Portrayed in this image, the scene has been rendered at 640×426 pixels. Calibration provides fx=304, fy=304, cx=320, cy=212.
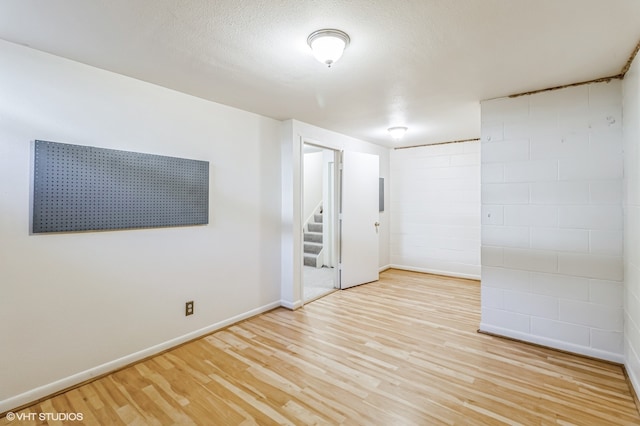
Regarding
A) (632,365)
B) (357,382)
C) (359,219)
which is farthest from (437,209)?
(357,382)

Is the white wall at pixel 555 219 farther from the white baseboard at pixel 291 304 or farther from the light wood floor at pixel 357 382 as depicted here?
the white baseboard at pixel 291 304

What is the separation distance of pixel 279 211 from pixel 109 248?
179 cm

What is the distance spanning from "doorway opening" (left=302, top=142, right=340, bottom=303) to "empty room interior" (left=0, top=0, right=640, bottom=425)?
0.91 m

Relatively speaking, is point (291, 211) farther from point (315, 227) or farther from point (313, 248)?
point (315, 227)

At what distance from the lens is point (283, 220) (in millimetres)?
3668

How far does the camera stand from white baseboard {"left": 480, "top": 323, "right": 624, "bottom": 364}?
95.3 inches

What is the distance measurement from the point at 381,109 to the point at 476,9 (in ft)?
5.62

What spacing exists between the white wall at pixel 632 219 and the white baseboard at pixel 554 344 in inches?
4.4

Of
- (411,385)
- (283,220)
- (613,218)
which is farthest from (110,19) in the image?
(613,218)

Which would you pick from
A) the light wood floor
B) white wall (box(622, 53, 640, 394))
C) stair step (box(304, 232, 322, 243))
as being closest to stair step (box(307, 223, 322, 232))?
stair step (box(304, 232, 322, 243))

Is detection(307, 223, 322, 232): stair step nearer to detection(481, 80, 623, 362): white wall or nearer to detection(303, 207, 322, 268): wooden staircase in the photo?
detection(303, 207, 322, 268): wooden staircase

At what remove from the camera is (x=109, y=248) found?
7.53 feet

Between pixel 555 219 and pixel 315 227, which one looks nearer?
pixel 555 219

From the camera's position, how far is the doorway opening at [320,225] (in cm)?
450
